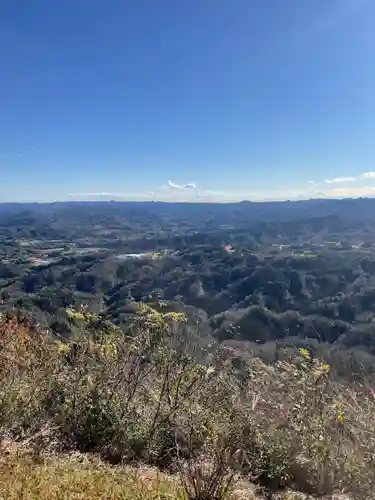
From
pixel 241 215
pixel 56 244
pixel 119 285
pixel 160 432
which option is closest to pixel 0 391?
pixel 160 432

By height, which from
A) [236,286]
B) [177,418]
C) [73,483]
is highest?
[73,483]

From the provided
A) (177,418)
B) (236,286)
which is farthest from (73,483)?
(236,286)

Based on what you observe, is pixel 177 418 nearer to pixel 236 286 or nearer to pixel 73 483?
pixel 73 483

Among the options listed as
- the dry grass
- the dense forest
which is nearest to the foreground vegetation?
the dry grass

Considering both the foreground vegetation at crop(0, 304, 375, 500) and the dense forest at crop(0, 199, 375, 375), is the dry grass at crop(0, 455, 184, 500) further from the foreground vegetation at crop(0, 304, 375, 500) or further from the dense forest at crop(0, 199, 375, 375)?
the dense forest at crop(0, 199, 375, 375)

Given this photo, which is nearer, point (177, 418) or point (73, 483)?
point (73, 483)

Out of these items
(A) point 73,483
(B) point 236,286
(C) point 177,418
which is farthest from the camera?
(B) point 236,286

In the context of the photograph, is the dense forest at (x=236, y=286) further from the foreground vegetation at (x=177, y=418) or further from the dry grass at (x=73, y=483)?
the dry grass at (x=73, y=483)

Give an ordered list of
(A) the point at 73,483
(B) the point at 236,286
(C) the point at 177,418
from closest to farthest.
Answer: (A) the point at 73,483, (C) the point at 177,418, (B) the point at 236,286

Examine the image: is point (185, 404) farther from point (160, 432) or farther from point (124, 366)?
point (124, 366)

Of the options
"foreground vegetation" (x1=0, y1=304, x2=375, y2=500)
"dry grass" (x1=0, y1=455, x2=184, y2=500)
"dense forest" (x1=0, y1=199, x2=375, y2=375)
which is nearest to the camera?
"dry grass" (x1=0, y1=455, x2=184, y2=500)
